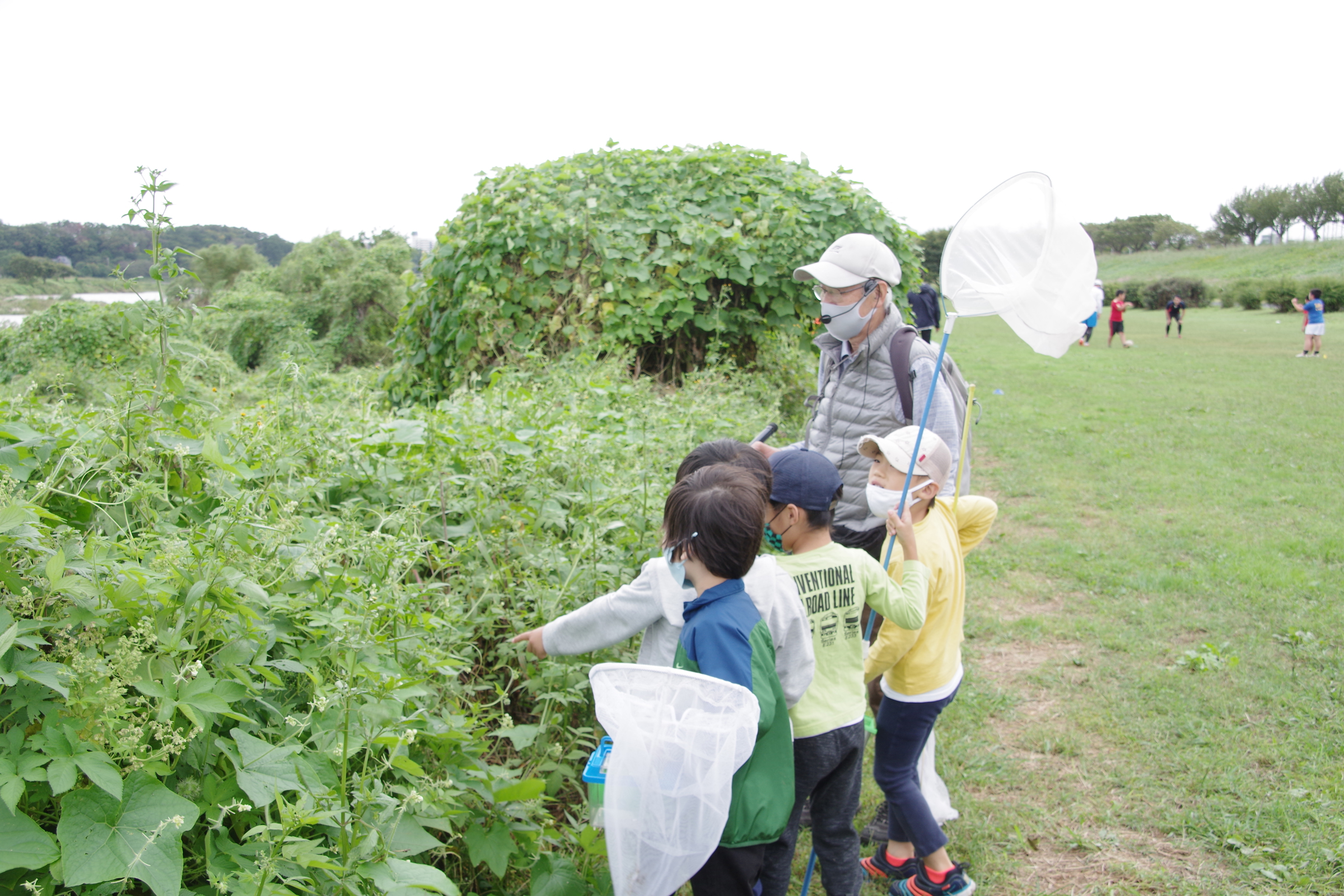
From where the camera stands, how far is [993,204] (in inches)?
109

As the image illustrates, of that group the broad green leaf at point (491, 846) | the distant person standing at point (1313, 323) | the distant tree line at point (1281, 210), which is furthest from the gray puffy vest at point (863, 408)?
the distant tree line at point (1281, 210)

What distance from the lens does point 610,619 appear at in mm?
2238

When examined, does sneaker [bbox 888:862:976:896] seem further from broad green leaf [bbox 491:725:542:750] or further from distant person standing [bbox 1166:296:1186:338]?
distant person standing [bbox 1166:296:1186:338]

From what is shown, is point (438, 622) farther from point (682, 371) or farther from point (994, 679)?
point (682, 371)

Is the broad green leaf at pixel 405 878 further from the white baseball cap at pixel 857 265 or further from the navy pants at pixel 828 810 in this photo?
the white baseball cap at pixel 857 265

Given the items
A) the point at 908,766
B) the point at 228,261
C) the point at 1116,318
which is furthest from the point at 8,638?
the point at 1116,318

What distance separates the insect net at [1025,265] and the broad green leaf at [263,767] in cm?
220

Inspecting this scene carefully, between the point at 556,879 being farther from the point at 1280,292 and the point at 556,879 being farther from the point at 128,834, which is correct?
the point at 1280,292

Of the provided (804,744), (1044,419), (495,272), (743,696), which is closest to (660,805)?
(743,696)

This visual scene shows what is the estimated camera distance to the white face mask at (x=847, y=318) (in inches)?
126

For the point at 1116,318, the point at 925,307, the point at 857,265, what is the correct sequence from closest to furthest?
the point at 857,265 < the point at 925,307 < the point at 1116,318

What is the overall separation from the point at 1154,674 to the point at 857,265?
2.74 m

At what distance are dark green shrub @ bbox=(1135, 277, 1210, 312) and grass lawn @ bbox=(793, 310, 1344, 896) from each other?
32.8 metres

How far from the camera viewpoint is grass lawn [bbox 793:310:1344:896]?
3.01 metres
